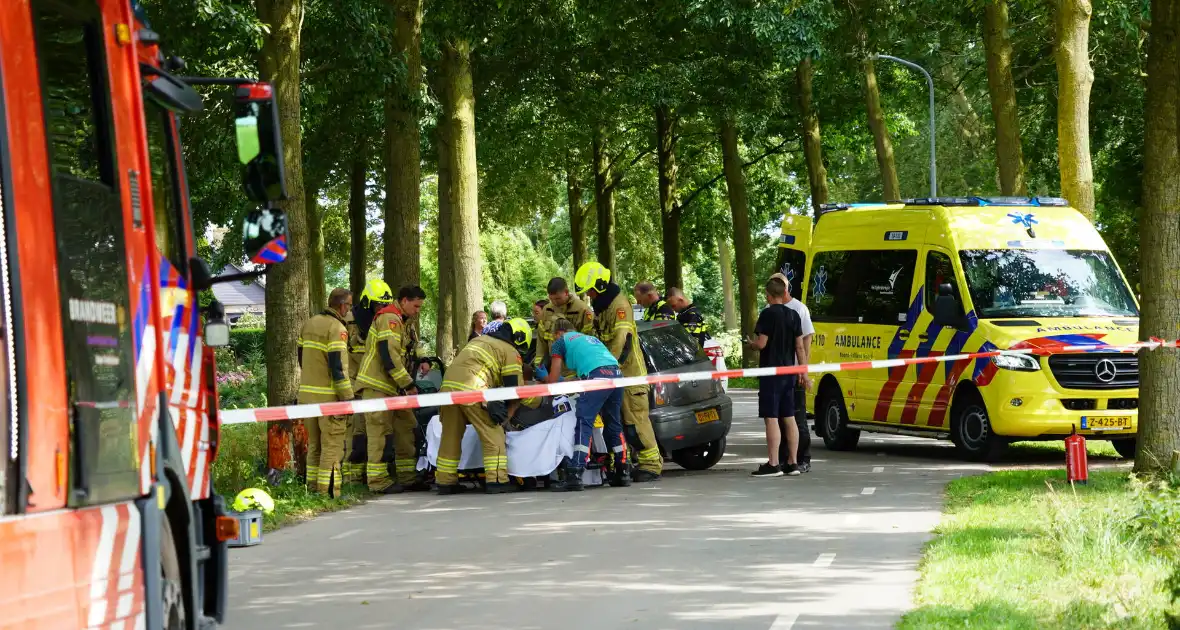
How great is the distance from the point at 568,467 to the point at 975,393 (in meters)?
4.16

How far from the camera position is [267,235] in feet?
20.2

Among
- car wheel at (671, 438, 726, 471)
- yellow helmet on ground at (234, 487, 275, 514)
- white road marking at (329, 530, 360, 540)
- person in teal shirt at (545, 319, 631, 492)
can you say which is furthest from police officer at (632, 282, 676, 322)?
yellow helmet on ground at (234, 487, 275, 514)

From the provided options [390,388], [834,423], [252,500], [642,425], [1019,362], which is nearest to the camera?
[252,500]

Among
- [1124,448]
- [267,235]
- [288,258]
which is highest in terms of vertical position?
[288,258]

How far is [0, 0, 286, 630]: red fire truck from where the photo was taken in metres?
4.41

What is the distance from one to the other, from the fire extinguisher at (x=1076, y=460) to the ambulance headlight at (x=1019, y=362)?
2.49 m

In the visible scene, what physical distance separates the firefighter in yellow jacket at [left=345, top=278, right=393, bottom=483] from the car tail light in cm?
267

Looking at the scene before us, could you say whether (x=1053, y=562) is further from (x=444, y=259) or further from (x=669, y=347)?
(x=444, y=259)

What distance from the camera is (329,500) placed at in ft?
46.3

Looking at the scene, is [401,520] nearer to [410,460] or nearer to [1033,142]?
[410,460]

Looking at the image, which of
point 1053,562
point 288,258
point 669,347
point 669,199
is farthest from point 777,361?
point 669,199

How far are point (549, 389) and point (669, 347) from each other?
10.6 feet

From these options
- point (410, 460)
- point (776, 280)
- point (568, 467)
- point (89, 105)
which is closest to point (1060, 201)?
point (776, 280)

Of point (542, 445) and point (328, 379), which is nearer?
point (328, 379)
